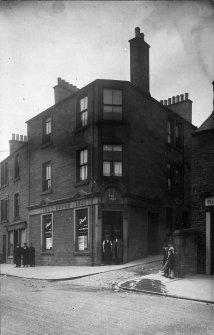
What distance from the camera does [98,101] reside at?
20.4m

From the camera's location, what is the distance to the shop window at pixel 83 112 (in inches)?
842

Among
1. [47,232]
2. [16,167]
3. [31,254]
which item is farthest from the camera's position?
[16,167]

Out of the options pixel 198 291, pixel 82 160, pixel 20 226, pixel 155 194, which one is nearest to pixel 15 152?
pixel 20 226

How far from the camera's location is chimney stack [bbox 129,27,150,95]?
2178cm

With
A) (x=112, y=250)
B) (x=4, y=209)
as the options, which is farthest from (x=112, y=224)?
(x=4, y=209)

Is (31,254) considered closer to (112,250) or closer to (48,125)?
(112,250)

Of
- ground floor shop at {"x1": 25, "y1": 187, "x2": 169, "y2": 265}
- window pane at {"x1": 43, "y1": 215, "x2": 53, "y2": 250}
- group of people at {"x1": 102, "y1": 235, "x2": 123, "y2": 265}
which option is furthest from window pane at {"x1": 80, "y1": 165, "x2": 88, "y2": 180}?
window pane at {"x1": 43, "y1": 215, "x2": 53, "y2": 250}

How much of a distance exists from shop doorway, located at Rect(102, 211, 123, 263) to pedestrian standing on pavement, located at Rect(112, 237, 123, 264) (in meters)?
0.54

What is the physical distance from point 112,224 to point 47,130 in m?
8.07

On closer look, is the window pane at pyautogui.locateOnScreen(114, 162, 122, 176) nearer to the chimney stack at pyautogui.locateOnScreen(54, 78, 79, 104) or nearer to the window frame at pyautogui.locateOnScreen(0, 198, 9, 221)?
the chimney stack at pyautogui.locateOnScreen(54, 78, 79, 104)

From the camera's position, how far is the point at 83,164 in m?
21.1

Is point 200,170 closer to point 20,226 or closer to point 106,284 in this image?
point 106,284

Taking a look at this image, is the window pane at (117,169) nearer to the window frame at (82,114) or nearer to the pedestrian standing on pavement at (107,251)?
the window frame at (82,114)

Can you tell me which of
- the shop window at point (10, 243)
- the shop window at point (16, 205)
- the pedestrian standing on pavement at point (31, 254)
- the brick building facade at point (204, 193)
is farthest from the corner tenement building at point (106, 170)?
the brick building facade at point (204, 193)
